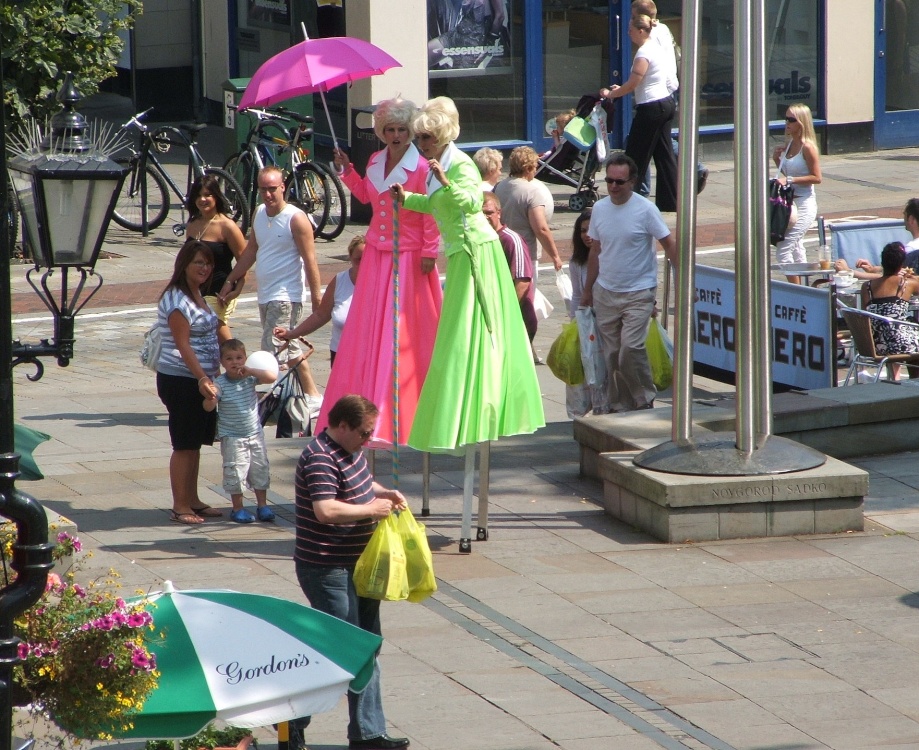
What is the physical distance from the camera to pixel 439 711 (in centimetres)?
630

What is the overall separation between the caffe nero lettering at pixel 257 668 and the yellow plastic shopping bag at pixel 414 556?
3.69 ft

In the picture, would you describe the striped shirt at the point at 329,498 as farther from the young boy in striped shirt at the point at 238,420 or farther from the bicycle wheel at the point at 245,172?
the bicycle wheel at the point at 245,172

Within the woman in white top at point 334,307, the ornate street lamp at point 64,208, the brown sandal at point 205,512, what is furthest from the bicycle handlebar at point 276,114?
the ornate street lamp at point 64,208

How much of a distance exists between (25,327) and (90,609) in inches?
363

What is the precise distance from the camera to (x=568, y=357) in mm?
10414

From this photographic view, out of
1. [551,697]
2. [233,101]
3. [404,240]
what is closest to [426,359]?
[404,240]

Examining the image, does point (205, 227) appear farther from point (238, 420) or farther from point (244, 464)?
point (244, 464)

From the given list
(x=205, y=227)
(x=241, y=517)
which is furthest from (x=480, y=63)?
(x=241, y=517)

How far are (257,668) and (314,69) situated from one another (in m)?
4.82

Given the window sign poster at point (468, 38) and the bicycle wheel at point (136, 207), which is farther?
the window sign poster at point (468, 38)

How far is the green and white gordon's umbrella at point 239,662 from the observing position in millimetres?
4777

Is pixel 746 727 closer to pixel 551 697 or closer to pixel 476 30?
pixel 551 697

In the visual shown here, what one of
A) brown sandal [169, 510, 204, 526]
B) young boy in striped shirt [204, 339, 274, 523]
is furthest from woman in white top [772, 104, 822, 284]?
brown sandal [169, 510, 204, 526]

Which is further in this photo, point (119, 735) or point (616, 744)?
point (616, 744)
